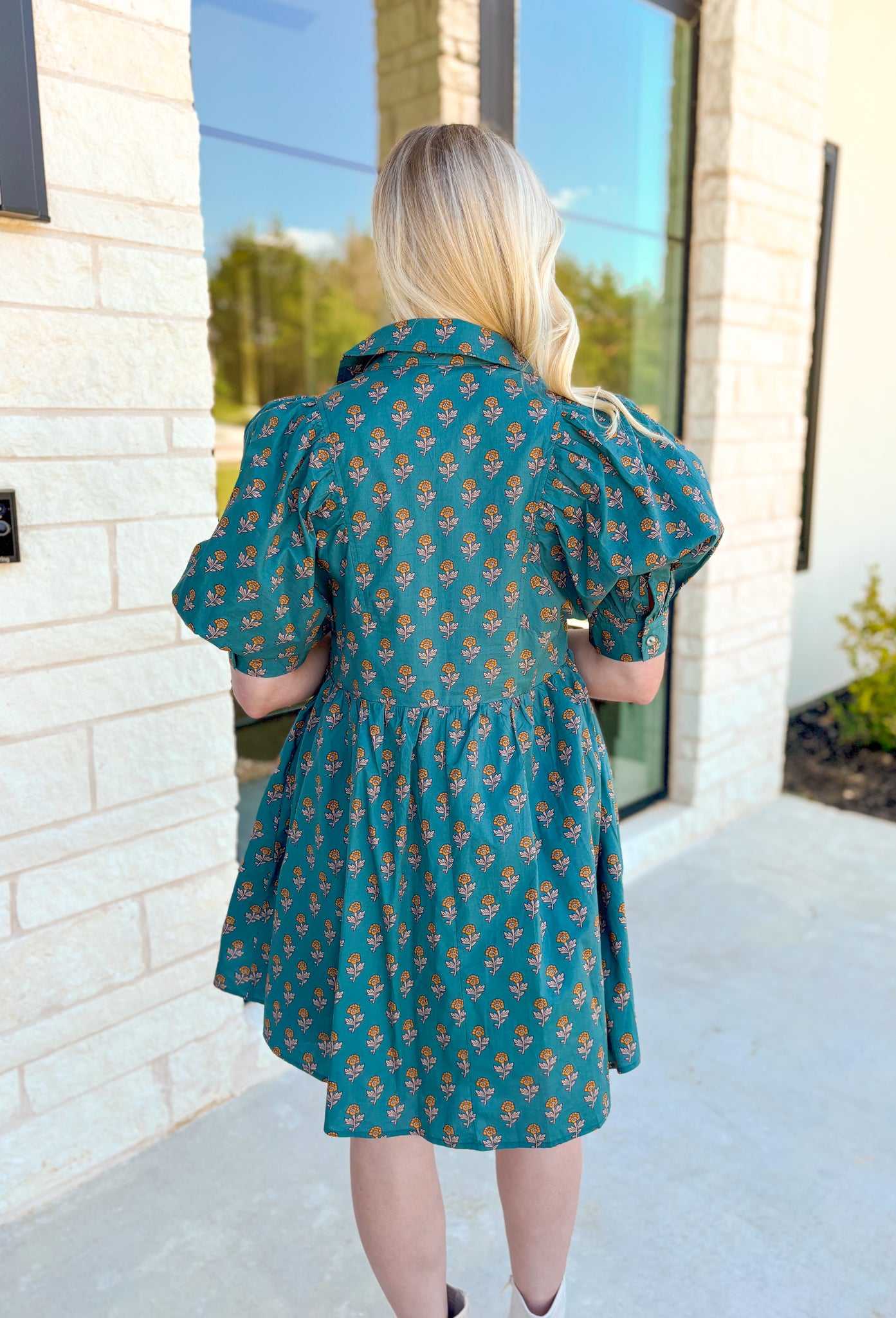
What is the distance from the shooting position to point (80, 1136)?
1833 mm

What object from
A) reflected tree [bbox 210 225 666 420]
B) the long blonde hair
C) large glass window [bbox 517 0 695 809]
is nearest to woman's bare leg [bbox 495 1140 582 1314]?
the long blonde hair

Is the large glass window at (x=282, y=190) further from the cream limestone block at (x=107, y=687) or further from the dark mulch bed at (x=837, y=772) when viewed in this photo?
the dark mulch bed at (x=837, y=772)

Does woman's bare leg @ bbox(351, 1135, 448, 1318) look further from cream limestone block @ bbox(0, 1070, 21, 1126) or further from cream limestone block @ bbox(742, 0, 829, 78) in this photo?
cream limestone block @ bbox(742, 0, 829, 78)

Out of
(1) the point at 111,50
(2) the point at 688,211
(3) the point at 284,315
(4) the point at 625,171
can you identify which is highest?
(3) the point at 284,315

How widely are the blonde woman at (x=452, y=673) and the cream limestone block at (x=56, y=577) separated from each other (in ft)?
1.93

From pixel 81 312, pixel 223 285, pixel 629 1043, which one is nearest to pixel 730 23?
pixel 81 312

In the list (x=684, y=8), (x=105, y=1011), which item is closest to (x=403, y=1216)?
(x=105, y=1011)

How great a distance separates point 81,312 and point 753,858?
2594mm

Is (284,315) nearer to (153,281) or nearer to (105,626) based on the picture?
(153,281)

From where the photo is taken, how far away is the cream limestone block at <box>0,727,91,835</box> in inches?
64.6

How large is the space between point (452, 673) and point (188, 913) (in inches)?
41.7

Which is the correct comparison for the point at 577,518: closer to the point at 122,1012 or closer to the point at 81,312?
the point at 81,312

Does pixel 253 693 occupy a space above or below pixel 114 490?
below

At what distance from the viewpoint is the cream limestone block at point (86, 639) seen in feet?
5.33
